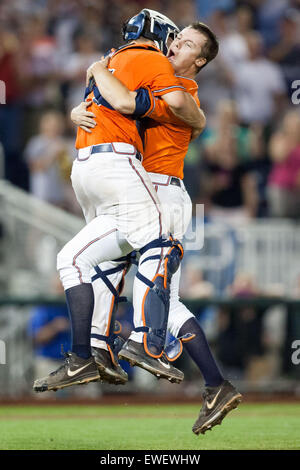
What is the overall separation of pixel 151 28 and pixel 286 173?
19.5ft

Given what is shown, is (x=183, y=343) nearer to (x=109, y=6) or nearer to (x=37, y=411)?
(x=37, y=411)

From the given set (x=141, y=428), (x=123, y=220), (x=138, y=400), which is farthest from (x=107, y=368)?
(x=138, y=400)

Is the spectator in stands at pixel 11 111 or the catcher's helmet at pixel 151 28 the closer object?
the catcher's helmet at pixel 151 28

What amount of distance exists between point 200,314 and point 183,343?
197 inches

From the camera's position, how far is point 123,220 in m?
5.48

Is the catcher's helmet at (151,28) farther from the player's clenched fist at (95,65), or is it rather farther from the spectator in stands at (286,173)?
the spectator in stands at (286,173)

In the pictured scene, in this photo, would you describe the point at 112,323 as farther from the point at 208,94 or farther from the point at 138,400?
the point at 208,94

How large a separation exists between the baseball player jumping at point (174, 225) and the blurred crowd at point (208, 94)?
5.20 metres

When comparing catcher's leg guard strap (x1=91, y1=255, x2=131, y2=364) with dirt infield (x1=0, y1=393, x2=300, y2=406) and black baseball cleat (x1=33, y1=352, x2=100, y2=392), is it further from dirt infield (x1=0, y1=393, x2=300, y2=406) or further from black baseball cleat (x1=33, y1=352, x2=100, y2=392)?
dirt infield (x1=0, y1=393, x2=300, y2=406)

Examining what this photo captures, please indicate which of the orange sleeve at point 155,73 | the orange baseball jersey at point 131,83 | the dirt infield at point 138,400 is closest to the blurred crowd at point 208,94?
the dirt infield at point 138,400

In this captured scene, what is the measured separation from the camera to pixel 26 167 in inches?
466

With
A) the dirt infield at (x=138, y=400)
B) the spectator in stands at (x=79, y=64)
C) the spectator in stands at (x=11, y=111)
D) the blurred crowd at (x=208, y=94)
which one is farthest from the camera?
the spectator in stands at (x=79, y=64)

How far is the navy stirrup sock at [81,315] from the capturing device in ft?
17.7

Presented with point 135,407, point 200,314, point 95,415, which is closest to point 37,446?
point 95,415
